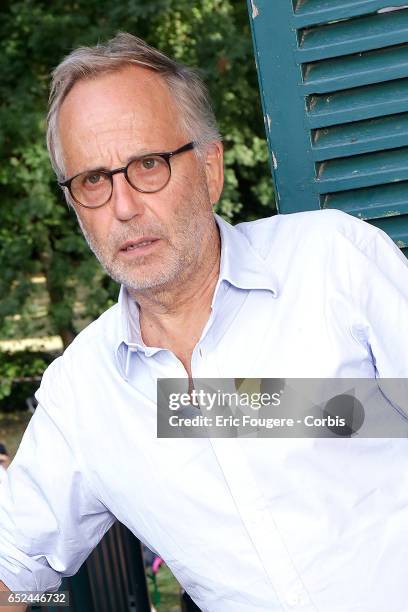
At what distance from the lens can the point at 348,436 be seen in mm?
1646

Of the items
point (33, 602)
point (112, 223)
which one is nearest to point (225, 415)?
point (112, 223)

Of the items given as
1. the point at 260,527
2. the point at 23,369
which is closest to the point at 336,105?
the point at 260,527

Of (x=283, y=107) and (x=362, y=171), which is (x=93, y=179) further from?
(x=362, y=171)

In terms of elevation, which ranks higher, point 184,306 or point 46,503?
point 184,306

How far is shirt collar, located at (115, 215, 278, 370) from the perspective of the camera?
5.66ft

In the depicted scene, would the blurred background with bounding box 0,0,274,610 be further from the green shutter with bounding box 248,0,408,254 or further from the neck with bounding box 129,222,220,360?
the neck with bounding box 129,222,220,360

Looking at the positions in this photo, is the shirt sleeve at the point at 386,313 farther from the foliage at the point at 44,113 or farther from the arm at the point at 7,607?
the foliage at the point at 44,113

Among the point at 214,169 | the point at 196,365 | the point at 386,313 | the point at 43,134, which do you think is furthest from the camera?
the point at 43,134

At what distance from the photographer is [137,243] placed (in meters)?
1.76

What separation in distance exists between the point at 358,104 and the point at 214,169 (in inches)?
13.5

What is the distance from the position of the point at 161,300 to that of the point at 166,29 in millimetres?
7431

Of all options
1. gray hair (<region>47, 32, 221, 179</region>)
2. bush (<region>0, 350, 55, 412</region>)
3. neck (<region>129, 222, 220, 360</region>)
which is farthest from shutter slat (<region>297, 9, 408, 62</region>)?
bush (<region>0, 350, 55, 412</region>)

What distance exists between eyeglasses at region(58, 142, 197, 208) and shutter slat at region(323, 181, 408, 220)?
0.42 metres

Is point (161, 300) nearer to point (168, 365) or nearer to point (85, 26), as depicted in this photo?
point (168, 365)
